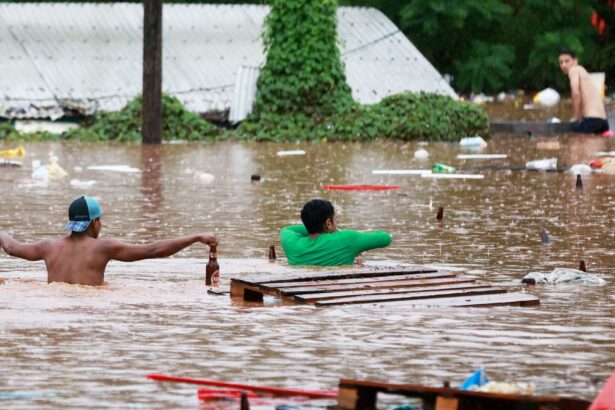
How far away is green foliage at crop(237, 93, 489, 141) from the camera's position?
3002cm

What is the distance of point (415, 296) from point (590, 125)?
18652 mm

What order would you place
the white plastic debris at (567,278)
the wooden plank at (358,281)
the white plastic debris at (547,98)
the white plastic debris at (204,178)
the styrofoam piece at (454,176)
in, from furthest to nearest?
the white plastic debris at (547,98)
the styrofoam piece at (454,176)
the white plastic debris at (204,178)
the white plastic debris at (567,278)
the wooden plank at (358,281)

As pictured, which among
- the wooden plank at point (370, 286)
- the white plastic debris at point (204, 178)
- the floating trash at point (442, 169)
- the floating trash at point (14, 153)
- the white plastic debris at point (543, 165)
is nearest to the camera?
the wooden plank at point (370, 286)

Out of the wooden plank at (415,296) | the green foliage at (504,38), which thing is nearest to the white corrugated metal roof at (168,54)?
the green foliage at (504,38)

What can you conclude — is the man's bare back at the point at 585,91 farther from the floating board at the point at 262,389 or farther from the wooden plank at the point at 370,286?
the floating board at the point at 262,389

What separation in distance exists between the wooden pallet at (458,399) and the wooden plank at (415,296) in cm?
325

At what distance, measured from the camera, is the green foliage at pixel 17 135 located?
3086 cm

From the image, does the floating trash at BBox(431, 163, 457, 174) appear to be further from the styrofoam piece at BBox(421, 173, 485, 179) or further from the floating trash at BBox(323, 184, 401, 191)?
the floating trash at BBox(323, 184, 401, 191)

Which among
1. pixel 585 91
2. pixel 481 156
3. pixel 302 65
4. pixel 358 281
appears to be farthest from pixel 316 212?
pixel 302 65

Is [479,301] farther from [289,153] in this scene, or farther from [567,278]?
[289,153]

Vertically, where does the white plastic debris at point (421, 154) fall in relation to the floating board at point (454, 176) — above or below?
above

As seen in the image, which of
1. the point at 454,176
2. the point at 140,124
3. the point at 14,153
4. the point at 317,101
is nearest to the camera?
the point at 454,176

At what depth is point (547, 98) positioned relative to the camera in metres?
40.0

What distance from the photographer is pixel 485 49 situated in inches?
1656
